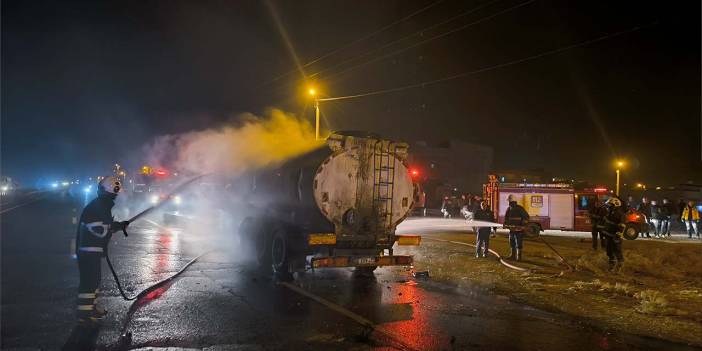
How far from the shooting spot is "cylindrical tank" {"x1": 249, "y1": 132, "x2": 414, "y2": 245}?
9875 mm

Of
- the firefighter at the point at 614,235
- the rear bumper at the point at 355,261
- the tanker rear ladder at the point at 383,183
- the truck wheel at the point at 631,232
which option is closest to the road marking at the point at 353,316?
the rear bumper at the point at 355,261

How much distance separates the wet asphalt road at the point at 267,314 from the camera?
609cm

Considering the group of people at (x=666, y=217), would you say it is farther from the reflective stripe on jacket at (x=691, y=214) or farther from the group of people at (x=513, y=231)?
the group of people at (x=513, y=231)

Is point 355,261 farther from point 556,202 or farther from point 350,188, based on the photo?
point 556,202

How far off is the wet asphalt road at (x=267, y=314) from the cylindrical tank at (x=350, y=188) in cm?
109

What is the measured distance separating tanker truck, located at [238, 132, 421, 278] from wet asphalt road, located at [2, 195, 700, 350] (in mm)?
528

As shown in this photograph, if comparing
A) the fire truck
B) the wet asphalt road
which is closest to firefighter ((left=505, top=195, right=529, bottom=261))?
the wet asphalt road

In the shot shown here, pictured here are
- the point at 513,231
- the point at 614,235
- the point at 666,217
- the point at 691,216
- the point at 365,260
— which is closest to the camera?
the point at 365,260

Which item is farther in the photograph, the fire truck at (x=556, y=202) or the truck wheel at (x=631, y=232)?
the fire truck at (x=556, y=202)

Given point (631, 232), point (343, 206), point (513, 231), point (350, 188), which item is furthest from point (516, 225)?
point (631, 232)

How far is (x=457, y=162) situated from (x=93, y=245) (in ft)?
192

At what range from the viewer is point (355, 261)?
9.75m

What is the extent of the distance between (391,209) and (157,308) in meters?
4.72

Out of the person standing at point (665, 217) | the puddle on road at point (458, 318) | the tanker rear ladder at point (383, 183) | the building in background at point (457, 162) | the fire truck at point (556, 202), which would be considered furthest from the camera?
the building in background at point (457, 162)
